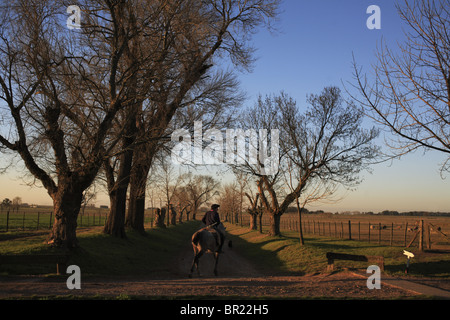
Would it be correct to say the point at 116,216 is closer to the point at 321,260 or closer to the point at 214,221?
the point at 214,221

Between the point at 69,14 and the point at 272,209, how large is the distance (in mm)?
22696

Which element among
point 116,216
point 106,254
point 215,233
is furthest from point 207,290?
point 116,216

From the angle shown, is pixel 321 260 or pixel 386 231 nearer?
pixel 321 260

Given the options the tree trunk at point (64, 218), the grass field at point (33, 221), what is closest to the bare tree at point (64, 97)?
the tree trunk at point (64, 218)

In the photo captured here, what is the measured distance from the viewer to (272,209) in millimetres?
31609

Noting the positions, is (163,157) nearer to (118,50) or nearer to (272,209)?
(118,50)

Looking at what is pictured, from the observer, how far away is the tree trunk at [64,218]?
14727 millimetres

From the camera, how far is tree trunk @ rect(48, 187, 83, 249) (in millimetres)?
14727

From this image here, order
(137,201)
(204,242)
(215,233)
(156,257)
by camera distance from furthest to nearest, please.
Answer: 1. (137,201)
2. (156,257)
3. (215,233)
4. (204,242)

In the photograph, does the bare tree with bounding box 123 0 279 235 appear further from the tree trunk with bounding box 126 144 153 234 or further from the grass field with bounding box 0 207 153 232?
the grass field with bounding box 0 207 153 232

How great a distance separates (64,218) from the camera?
1478cm

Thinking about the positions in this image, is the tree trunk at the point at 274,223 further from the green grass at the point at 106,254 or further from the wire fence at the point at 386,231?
the green grass at the point at 106,254
